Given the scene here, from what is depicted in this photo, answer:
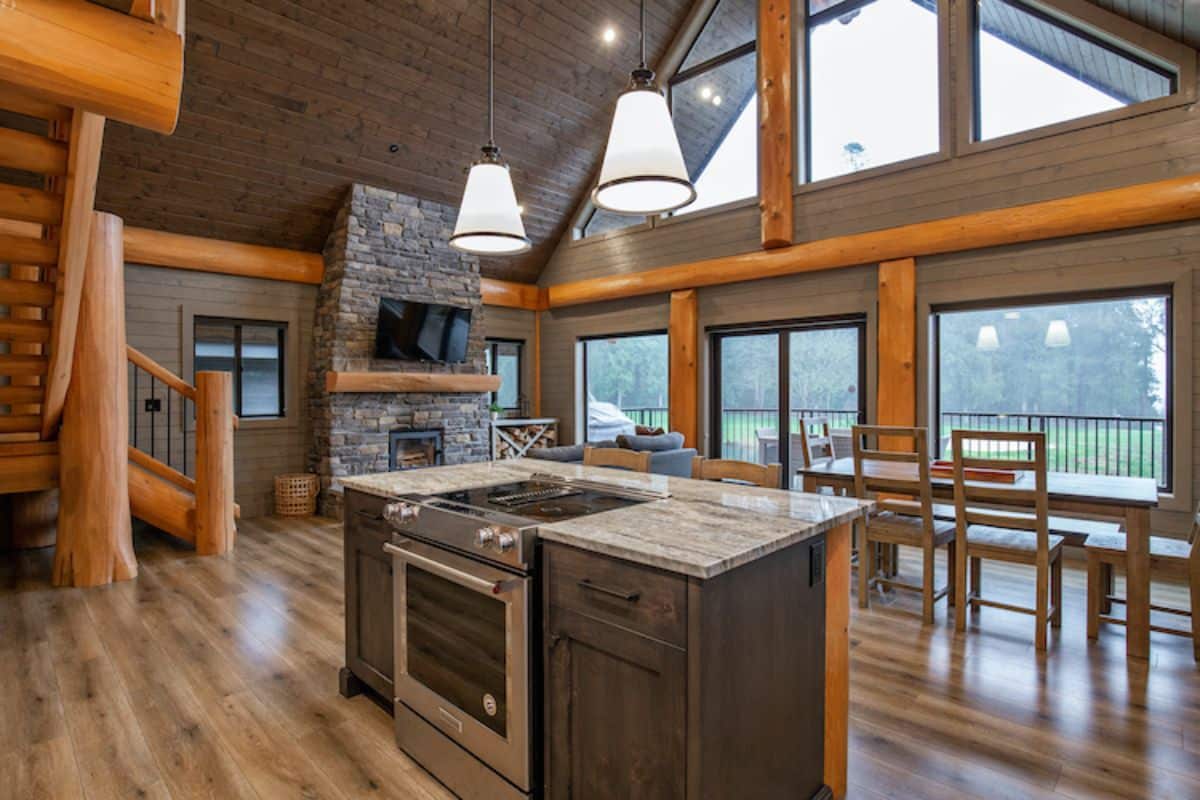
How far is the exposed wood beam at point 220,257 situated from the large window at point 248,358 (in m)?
0.53

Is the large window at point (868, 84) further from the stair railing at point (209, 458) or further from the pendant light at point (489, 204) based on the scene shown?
the stair railing at point (209, 458)

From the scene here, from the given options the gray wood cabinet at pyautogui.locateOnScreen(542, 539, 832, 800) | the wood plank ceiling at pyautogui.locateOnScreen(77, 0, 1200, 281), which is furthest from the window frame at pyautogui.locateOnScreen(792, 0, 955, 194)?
the gray wood cabinet at pyautogui.locateOnScreen(542, 539, 832, 800)

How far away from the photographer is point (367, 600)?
2586 mm

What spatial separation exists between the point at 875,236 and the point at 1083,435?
2384 millimetres

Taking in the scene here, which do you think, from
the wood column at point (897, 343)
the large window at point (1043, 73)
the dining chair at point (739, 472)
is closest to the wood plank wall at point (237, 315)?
the dining chair at point (739, 472)

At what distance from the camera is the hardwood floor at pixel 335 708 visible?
6.98 feet

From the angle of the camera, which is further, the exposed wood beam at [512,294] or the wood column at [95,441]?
the exposed wood beam at [512,294]

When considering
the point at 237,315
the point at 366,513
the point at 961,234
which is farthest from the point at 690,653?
the point at 237,315

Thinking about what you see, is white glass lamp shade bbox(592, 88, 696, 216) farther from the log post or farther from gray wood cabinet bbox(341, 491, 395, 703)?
the log post

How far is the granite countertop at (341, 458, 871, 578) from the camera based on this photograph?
1.53 m

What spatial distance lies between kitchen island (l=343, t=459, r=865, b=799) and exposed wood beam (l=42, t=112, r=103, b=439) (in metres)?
2.54

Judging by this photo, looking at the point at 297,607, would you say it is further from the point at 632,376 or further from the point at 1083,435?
the point at 1083,435

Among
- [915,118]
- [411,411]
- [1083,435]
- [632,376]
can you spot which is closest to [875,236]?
[915,118]

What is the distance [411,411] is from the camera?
7141mm
